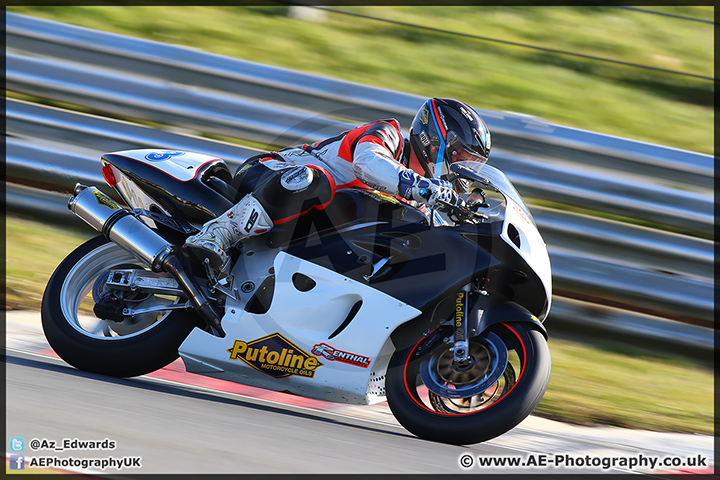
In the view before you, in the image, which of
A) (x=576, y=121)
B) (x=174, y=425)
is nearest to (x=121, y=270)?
(x=174, y=425)

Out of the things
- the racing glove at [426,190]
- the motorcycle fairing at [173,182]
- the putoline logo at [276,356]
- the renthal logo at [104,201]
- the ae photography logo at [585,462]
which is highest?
the racing glove at [426,190]

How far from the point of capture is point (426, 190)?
323cm

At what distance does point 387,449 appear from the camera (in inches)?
119

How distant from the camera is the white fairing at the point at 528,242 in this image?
10.6 feet

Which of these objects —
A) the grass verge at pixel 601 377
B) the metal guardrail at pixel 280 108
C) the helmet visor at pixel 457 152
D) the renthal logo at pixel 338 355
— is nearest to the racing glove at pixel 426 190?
the helmet visor at pixel 457 152

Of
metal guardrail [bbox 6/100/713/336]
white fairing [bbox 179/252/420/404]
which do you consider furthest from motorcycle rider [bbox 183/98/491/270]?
metal guardrail [bbox 6/100/713/336]

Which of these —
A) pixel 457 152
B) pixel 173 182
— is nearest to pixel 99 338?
pixel 173 182

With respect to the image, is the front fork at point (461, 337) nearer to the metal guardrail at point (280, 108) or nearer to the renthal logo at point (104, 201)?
the renthal logo at point (104, 201)

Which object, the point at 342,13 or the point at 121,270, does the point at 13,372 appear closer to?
the point at 121,270

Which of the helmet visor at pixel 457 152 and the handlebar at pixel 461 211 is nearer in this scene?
the handlebar at pixel 461 211

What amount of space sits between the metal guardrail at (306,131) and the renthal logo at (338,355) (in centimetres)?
145

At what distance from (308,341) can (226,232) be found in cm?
63

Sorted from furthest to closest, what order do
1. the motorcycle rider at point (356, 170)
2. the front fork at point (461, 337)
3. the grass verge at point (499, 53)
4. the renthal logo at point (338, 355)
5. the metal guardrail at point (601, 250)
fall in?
the grass verge at point (499, 53) → the metal guardrail at point (601, 250) → the motorcycle rider at point (356, 170) → the renthal logo at point (338, 355) → the front fork at point (461, 337)

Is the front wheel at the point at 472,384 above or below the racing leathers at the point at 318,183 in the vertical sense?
below
